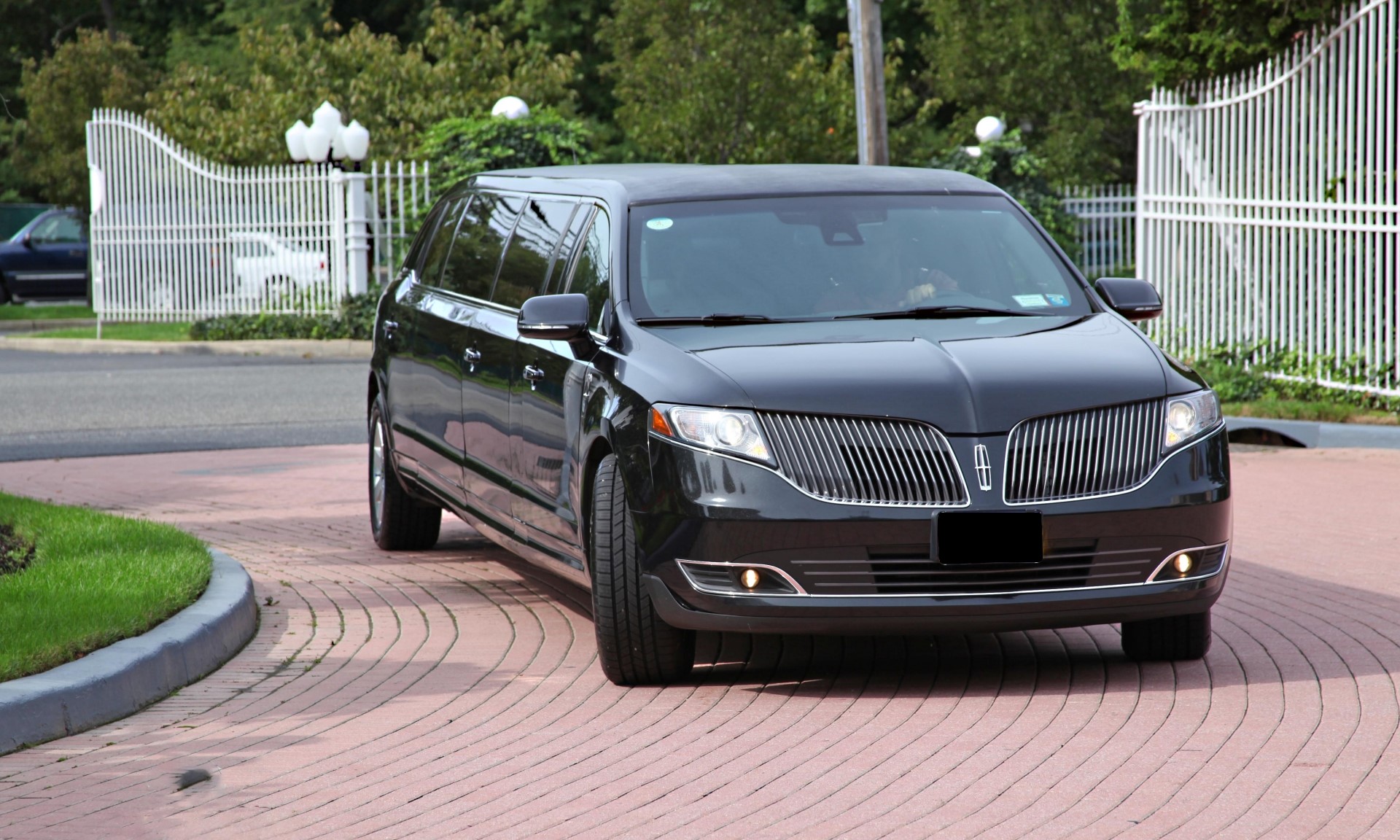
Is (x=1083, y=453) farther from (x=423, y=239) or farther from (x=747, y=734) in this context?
(x=423, y=239)

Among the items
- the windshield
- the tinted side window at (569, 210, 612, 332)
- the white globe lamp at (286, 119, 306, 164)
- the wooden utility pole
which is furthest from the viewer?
the white globe lamp at (286, 119, 306, 164)

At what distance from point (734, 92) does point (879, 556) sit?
27.3 meters

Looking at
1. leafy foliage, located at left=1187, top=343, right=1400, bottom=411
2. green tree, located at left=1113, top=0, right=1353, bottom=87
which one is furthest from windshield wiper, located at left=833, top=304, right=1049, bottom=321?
green tree, located at left=1113, top=0, right=1353, bottom=87

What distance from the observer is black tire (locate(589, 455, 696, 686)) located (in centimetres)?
600

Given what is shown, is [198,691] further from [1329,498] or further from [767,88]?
[767,88]

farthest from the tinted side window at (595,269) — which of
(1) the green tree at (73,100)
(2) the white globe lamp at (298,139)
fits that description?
(1) the green tree at (73,100)

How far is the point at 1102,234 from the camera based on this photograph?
92.5 feet

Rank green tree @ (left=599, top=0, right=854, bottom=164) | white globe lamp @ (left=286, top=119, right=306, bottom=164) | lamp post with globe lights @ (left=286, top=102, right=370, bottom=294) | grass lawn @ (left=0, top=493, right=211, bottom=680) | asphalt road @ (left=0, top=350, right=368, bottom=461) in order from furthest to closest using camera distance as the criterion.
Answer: green tree @ (left=599, top=0, right=854, bottom=164), white globe lamp @ (left=286, top=119, right=306, bottom=164), lamp post with globe lights @ (left=286, top=102, right=370, bottom=294), asphalt road @ (left=0, top=350, right=368, bottom=461), grass lawn @ (left=0, top=493, right=211, bottom=680)

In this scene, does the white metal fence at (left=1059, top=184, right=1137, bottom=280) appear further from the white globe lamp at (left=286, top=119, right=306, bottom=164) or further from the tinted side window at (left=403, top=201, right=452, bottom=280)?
the tinted side window at (left=403, top=201, right=452, bottom=280)

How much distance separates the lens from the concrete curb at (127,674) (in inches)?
218

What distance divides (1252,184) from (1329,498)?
481cm

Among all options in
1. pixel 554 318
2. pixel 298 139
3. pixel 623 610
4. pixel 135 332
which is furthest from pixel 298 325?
pixel 623 610

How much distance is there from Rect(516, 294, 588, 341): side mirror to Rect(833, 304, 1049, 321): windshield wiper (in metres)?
0.88

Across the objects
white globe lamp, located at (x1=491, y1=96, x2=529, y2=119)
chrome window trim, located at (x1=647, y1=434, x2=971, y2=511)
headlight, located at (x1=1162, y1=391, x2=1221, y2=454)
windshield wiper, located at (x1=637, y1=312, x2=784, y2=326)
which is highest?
white globe lamp, located at (x1=491, y1=96, x2=529, y2=119)
